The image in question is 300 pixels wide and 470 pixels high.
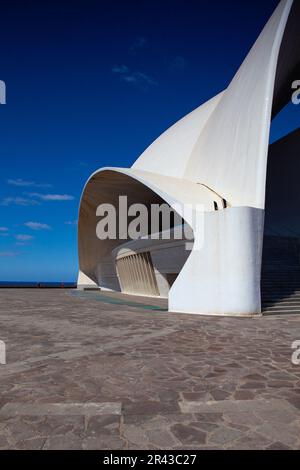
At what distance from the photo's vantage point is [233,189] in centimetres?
1171

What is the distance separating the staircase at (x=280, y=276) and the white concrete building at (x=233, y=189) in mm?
A: 82

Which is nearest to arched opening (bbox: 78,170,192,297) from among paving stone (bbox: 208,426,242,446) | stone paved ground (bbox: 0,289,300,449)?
stone paved ground (bbox: 0,289,300,449)

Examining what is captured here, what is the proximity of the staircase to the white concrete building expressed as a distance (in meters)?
0.08

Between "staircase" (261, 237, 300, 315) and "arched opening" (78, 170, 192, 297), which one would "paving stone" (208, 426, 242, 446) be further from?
"arched opening" (78, 170, 192, 297)

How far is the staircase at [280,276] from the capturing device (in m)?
10.4

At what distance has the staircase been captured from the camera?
10.4 m

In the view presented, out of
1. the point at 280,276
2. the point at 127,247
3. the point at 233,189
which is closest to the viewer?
the point at 233,189

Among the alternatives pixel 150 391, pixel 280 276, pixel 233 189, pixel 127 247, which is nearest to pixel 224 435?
pixel 150 391

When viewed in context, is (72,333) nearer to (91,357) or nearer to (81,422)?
(91,357)

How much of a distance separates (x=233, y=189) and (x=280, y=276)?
151 inches

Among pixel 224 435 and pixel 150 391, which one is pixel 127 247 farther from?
pixel 224 435

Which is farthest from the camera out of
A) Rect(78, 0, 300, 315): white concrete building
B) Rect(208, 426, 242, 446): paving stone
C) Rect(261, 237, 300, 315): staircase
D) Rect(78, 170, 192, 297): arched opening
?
Rect(78, 170, 192, 297): arched opening

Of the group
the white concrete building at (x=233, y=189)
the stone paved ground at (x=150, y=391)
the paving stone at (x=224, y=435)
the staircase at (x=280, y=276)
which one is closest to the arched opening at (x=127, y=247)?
the white concrete building at (x=233, y=189)
